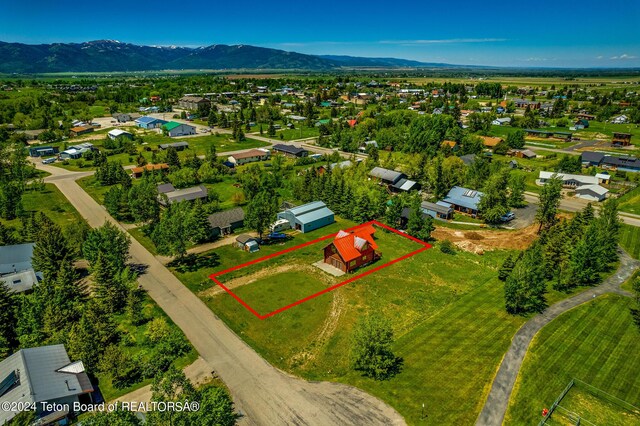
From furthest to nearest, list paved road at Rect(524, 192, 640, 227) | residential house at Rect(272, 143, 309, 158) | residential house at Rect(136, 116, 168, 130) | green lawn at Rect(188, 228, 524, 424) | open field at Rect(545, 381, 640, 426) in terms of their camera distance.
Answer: residential house at Rect(136, 116, 168, 130), residential house at Rect(272, 143, 309, 158), paved road at Rect(524, 192, 640, 227), green lawn at Rect(188, 228, 524, 424), open field at Rect(545, 381, 640, 426)

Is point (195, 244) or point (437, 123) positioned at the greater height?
point (437, 123)

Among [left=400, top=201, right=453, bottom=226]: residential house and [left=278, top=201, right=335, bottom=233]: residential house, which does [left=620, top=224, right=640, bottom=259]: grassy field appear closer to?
[left=400, top=201, right=453, bottom=226]: residential house

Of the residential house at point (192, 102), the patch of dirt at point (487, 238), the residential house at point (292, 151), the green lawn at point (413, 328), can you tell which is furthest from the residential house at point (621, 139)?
the residential house at point (192, 102)

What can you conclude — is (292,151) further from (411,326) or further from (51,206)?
(411,326)

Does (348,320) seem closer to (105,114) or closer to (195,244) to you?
(195,244)

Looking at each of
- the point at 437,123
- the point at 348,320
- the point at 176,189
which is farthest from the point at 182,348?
the point at 437,123

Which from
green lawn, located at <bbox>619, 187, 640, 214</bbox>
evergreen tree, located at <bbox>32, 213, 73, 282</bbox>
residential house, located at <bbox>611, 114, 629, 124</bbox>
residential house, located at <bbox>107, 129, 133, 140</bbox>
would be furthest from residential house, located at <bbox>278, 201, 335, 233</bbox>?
residential house, located at <bbox>611, 114, 629, 124</bbox>

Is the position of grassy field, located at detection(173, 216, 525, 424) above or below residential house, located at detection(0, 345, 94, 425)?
below
